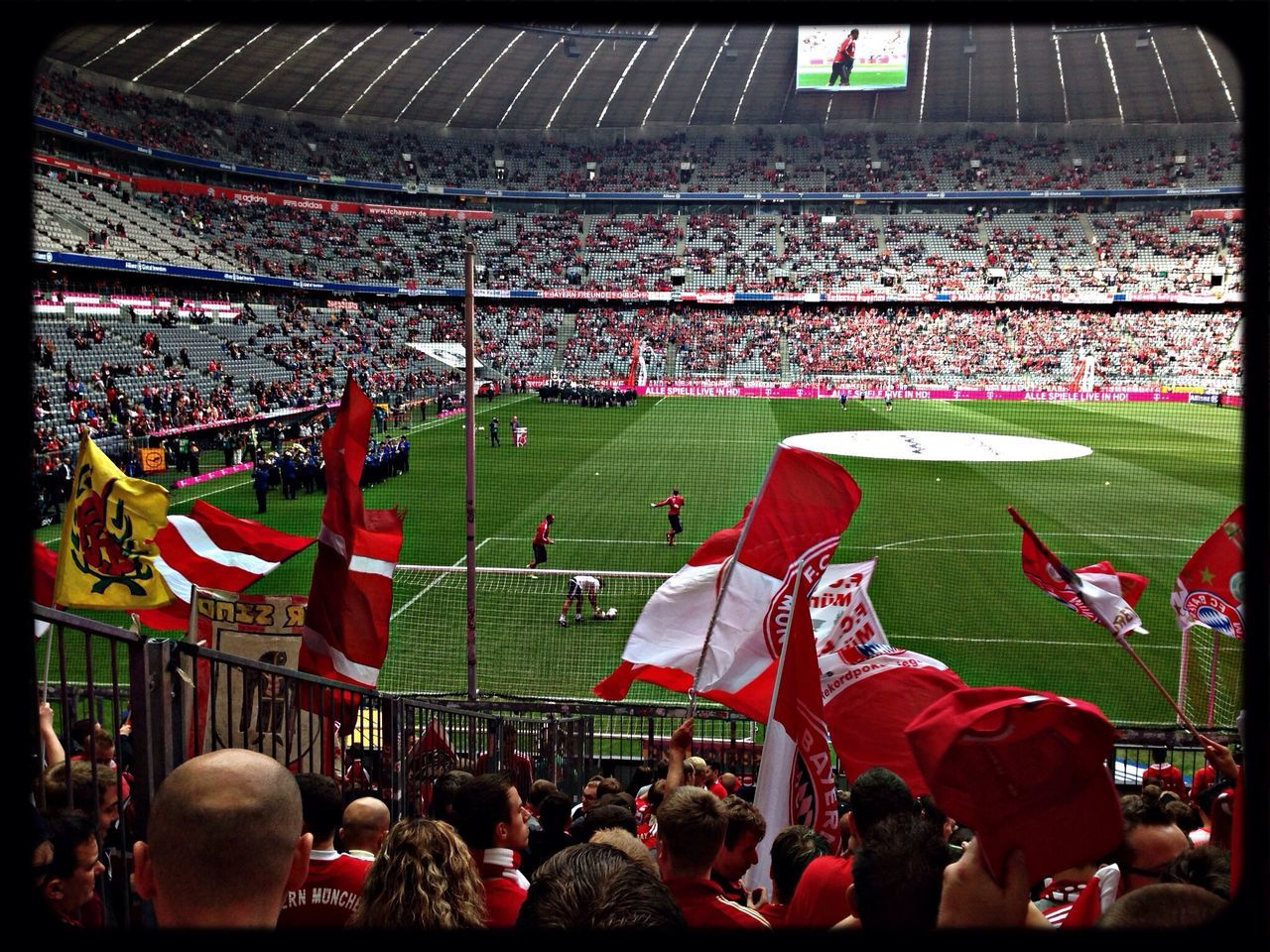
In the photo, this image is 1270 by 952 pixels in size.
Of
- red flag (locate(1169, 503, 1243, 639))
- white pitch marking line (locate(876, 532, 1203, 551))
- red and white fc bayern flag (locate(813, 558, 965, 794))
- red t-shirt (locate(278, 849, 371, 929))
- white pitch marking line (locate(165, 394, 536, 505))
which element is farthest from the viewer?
white pitch marking line (locate(165, 394, 536, 505))

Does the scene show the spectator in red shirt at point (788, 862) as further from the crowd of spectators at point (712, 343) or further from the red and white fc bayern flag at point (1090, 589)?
the crowd of spectators at point (712, 343)

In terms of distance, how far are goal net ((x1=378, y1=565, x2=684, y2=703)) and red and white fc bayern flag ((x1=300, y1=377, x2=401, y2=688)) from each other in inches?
194

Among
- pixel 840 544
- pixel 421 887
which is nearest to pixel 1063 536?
pixel 840 544

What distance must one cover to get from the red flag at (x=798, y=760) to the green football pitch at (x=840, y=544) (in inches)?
165

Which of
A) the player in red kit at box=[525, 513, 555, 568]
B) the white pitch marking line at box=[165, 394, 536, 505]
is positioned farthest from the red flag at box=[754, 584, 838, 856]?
the white pitch marking line at box=[165, 394, 536, 505]

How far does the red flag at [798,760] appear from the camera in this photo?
5.13 metres

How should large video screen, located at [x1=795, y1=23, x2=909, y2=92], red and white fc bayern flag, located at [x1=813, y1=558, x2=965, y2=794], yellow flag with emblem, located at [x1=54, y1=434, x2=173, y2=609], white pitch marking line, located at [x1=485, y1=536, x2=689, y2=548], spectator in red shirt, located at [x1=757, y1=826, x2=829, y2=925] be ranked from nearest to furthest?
spectator in red shirt, located at [x1=757, y1=826, x2=829, y2=925]
red and white fc bayern flag, located at [x1=813, y1=558, x2=965, y2=794]
yellow flag with emblem, located at [x1=54, y1=434, x2=173, y2=609]
white pitch marking line, located at [x1=485, y1=536, x2=689, y2=548]
large video screen, located at [x1=795, y1=23, x2=909, y2=92]

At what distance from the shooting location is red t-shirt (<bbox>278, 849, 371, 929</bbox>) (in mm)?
3250

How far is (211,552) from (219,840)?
636cm

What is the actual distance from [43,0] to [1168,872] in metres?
3.75

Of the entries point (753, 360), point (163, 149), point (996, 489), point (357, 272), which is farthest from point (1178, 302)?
point (163, 149)

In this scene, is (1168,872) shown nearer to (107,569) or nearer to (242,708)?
(242,708)

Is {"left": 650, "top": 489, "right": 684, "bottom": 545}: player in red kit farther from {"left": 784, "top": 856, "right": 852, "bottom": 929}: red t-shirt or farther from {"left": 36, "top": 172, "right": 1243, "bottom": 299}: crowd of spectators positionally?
{"left": 36, "top": 172, "right": 1243, "bottom": 299}: crowd of spectators

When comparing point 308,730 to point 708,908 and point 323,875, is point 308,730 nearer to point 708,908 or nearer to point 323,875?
point 323,875
